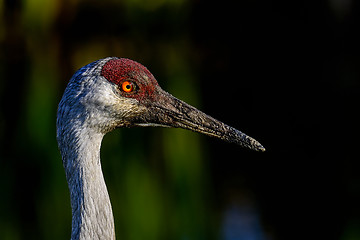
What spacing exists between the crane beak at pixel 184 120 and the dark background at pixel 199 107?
186 cm

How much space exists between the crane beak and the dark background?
186 cm

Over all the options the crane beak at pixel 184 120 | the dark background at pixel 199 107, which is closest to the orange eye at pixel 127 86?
the crane beak at pixel 184 120

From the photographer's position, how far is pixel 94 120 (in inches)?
88.9

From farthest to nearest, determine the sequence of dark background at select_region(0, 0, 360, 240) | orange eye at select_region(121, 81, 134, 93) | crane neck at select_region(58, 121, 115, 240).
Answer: dark background at select_region(0, 0, 360, 240) < orange eye at select_region(121, 81, 134, 93) < crane neck at select_region(58, 121, 115, 240)

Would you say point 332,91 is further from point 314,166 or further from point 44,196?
point 44,196

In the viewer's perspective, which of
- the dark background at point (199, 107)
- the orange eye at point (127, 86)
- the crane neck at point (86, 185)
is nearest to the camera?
the crane neck at point (86, 185)

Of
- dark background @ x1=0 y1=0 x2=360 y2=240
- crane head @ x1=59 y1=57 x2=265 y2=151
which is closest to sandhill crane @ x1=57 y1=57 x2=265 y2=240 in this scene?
crane head @ x1=59 y1=57 x2=265 y2=151

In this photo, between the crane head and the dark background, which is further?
the dark background

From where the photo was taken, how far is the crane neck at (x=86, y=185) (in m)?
2.21

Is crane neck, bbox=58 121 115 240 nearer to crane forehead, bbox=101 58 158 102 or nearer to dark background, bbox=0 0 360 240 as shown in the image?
crane forehead, bbox=101 58 158 102

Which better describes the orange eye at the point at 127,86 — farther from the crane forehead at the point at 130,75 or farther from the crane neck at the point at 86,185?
the crane neck at the point at 86,185

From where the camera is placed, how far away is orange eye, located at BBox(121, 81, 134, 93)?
231cm

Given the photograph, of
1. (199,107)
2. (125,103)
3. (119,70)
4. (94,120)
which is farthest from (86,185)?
(199,107)

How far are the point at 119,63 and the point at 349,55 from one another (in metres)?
3.54
